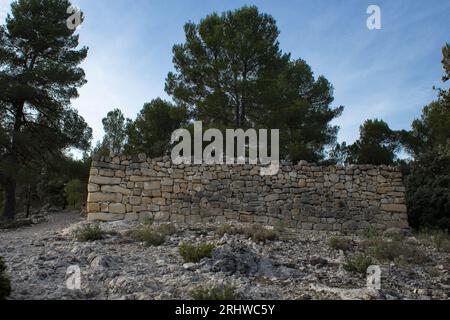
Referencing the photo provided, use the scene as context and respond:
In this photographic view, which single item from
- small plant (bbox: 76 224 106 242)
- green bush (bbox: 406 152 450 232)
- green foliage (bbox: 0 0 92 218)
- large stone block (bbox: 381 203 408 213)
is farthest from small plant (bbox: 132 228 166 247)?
green foliage (bbox: 0 0 92 218)

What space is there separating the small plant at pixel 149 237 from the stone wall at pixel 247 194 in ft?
7.68

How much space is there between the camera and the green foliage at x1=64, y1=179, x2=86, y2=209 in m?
18.7

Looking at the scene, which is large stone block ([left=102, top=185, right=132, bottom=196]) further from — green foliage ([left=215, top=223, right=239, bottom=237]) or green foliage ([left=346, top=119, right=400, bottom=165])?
green foliage ([left=346, top=119, right=400, bottom=165])

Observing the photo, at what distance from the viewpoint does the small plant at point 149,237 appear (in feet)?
25.9

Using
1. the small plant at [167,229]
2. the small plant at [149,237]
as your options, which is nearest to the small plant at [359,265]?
the small plant at [149,237]

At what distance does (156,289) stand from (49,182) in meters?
18.3

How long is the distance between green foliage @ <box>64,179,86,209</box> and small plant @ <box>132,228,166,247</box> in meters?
11.2

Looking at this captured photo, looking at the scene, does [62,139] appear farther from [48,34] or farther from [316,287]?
[316,287]

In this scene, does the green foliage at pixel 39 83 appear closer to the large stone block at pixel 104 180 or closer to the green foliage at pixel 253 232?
the large stone block at pixel 104 180

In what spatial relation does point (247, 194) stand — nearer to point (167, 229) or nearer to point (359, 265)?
point (167, 229)

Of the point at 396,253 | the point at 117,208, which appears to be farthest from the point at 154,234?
the point at 396,253

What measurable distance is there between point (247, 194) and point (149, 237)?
3756 mm

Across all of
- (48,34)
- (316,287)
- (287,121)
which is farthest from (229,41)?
(316,287)
